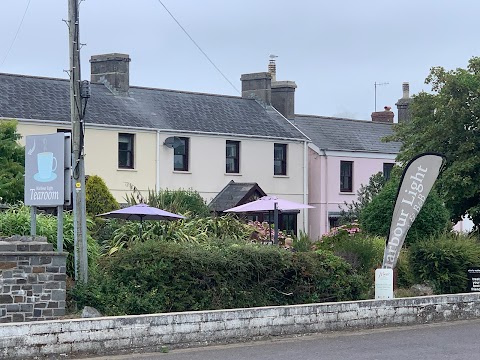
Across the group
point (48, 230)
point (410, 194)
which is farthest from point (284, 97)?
point (48, 230)

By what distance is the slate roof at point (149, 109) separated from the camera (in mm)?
40031

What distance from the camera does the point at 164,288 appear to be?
18.2 metres

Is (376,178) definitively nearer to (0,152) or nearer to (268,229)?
(268,229)

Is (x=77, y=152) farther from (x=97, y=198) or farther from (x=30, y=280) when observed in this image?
(x=97, y=198)

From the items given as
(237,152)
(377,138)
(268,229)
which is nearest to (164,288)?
(268,229)

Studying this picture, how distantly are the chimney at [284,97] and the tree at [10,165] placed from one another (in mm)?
19294

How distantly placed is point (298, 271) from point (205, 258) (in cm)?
244

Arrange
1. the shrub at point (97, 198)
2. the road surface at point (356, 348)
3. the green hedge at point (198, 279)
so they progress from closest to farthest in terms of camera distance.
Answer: the road surface at point (356, 348) < the green hedge at point (198, 279) < the shrub at point (97, 198)

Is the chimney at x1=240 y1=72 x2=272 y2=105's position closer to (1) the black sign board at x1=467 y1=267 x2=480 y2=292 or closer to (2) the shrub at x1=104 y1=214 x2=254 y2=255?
(2) the shrub at x1=104 y1=214 x2=254 y2=255

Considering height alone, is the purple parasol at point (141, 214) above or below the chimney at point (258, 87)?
below

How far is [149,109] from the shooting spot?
44344 millimetres

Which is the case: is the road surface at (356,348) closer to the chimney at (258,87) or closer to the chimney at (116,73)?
the chimney at (116,73)

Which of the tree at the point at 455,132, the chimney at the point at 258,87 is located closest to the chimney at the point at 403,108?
the chimney at the point at 258,87

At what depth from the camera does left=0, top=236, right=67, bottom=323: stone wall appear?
16.9 metres
